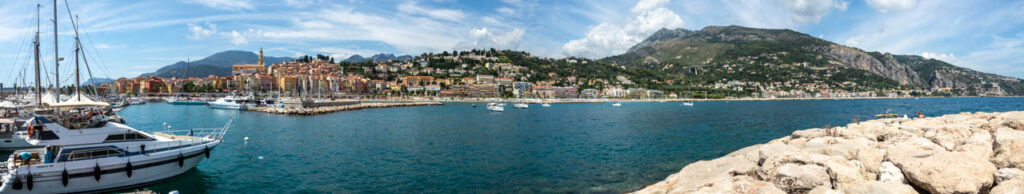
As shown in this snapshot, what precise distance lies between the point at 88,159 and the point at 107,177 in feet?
1.97

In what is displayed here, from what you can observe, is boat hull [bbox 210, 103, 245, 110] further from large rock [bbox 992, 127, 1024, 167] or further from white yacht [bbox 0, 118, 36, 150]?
large rock [bbox 992, 127, 1024, 167]

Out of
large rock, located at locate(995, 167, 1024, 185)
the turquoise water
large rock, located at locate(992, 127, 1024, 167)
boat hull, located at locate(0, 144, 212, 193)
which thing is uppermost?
large rock, located at locate(992, 127, 1024, 167)

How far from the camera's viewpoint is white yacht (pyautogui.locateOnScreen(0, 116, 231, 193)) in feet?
34.3

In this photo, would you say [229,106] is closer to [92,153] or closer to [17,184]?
[92,153]

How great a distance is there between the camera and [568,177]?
1396 centimetres

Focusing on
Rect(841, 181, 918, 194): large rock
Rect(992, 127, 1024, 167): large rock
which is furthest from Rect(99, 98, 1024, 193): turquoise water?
Rect(992, 127, 1024, 167): large rock

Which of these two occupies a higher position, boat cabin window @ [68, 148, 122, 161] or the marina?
boat cabin window @ [68, 148, 122, 161]

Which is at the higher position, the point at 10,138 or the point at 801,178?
the point at 801,178

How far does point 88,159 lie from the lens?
11.1 meters

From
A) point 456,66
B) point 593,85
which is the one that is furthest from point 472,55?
point 593,85

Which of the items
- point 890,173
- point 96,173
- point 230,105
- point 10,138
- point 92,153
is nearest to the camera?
point 890,173

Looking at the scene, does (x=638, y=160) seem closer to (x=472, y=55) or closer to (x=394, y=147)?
(x=394, y=147)

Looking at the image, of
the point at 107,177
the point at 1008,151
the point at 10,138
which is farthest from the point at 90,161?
the point at 1008,151

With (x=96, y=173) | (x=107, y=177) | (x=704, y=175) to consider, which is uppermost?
(x=704, y=175)
